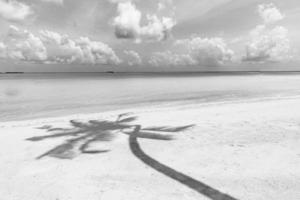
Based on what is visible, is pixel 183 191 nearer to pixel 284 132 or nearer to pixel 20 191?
pixel 20 191

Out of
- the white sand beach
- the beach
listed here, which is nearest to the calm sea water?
the beach

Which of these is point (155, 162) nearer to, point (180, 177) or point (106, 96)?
point (180, 177)

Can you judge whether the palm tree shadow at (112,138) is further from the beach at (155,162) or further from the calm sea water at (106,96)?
the calm sea water at (106,96)

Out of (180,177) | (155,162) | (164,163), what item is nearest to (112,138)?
(155,162)

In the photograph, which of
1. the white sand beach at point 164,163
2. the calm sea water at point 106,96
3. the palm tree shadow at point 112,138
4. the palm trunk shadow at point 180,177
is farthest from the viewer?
the calm sea water at point 106,96

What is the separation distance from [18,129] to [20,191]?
599 cm

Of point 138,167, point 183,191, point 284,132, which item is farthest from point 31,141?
point 284,132

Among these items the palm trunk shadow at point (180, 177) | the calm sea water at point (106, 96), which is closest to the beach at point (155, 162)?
the palm trunk shadow at point (180, 177)

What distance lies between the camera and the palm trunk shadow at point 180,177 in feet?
13.0

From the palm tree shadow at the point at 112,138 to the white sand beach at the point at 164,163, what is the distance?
0.10 meters

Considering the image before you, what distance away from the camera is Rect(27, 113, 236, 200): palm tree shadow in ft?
14.6

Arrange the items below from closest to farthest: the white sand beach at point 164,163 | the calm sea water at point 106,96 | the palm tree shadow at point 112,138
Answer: the white sand beach at point 164,163, the palm tree shadow at point 112,138, the calm sea water at point 106,96

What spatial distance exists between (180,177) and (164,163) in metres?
0.82

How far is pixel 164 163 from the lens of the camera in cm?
543
